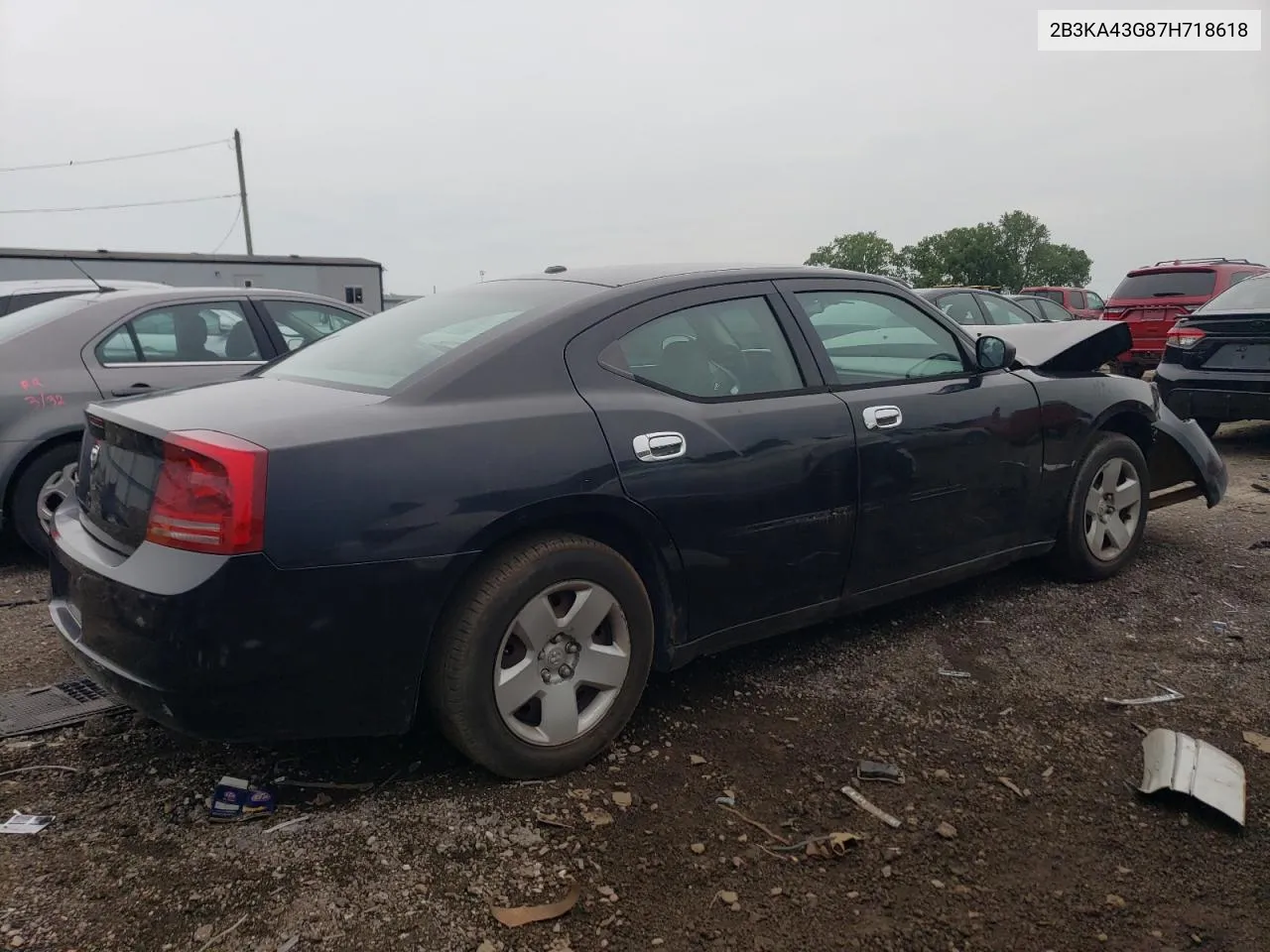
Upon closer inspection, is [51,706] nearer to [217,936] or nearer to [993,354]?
[217,936]

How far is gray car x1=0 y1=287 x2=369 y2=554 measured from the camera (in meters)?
4.85

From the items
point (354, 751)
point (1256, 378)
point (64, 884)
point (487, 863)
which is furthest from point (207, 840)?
point (1256, 378)

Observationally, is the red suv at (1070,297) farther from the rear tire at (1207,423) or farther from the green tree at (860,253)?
the green tree at (860,253)

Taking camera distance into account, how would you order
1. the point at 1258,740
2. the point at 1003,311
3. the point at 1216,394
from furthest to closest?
the point at 1003,311, the point at 1216,394, the point at 1258,740

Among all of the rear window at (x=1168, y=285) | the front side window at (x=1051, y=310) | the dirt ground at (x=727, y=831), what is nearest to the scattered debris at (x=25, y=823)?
the dirt ground at (x=727, y=831)

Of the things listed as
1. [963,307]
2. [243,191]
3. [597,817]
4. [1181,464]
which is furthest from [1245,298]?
[243,191]

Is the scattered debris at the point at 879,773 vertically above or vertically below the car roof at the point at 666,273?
below

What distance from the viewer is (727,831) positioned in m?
2.56

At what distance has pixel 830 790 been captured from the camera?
2.76 m

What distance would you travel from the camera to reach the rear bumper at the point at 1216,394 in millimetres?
7613

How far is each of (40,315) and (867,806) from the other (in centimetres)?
500

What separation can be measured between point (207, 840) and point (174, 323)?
3886 millimetres

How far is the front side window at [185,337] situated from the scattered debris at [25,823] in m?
3.23

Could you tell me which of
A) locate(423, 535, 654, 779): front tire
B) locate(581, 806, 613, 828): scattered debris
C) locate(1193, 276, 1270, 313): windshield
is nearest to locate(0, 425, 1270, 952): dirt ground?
locate(581, 806, 613, 828): scattered debris
